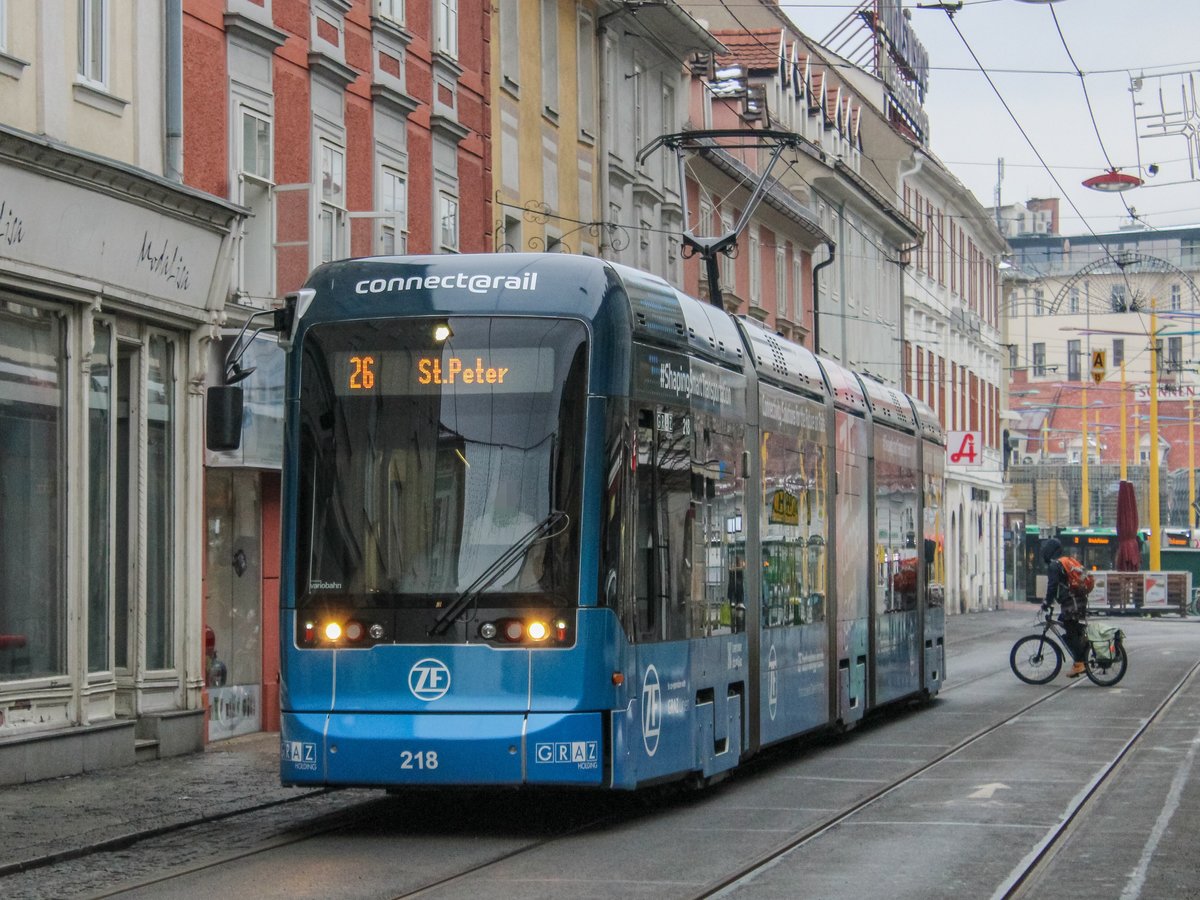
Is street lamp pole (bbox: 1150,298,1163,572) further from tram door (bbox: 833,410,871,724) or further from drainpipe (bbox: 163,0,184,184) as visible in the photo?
drainpipe (bbox: 163,0,184,184)

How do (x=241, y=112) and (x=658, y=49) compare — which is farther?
(x=658, y=49)

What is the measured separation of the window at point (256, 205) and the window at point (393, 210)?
297 centimetres

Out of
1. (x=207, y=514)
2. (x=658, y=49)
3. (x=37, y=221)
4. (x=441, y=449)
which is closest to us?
(x=441, y=449)

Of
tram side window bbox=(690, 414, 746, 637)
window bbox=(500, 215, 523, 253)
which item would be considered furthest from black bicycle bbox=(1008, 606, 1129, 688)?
tram side window bbox=(690, 414, 746, 637)

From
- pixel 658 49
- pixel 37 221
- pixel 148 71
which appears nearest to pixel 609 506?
pixel 37 221

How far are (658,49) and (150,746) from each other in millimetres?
21861

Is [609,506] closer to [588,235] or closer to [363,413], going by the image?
[363,413]

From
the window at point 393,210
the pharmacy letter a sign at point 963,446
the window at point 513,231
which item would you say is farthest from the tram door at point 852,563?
the pharmacy letter a sign at point 963,446

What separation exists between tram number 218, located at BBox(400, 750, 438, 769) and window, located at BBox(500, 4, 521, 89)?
17.9 metres

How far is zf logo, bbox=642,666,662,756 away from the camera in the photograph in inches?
495

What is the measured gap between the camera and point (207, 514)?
19.9 meters

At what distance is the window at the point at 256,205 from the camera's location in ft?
67.5

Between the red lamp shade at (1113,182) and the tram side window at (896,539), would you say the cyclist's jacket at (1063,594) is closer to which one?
the tram side window at (896,539)

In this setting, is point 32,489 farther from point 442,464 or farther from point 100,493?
point 442,464
